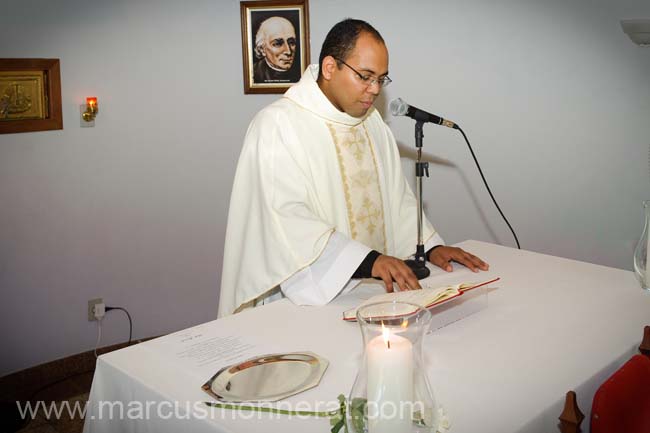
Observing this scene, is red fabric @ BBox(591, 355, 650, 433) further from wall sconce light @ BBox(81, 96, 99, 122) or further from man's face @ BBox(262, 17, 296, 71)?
wall sconce light @ BBox(81, 96, 99, 122)

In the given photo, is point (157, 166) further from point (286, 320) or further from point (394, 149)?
point (286, 320)

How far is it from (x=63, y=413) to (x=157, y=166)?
5.09ft

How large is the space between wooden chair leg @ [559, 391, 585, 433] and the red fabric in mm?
136

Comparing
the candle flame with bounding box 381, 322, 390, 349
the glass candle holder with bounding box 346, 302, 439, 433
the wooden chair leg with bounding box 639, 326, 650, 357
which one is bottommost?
the wooden chair leg with bounding box 639, 326, 650, 357

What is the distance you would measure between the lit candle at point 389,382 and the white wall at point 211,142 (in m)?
3.22

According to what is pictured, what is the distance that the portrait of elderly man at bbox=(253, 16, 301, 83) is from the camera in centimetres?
447

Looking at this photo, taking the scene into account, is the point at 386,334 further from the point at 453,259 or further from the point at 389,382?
the point at 453,259

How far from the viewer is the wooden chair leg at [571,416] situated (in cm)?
159

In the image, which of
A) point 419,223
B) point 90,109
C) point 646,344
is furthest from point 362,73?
point 90,109

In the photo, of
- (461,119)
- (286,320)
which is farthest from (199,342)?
(461,119)

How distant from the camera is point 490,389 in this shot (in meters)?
1.77

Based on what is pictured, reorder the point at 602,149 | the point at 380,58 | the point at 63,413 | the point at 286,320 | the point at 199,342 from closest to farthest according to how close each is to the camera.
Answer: the point at 199,342, the point at 286,320, the point at 380,58, the point at 63,413, the point at 602,149

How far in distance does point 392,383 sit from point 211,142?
137 inches

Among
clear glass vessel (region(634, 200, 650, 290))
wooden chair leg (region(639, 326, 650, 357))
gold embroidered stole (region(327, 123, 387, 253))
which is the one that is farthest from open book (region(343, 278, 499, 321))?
gold embroidered stole (region(327, 123, 387, 253))
